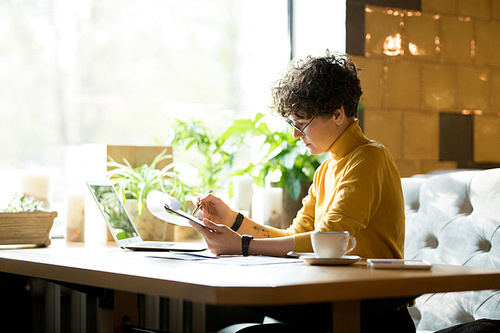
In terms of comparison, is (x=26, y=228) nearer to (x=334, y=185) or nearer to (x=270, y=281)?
(x=334, y=185)

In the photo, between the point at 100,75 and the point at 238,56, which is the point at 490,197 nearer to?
the point at 238,56

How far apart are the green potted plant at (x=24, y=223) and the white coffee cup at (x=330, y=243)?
107cm

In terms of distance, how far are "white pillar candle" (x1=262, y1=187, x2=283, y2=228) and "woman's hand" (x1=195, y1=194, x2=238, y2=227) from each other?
59 cm

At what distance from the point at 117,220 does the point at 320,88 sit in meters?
0.80

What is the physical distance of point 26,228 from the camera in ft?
6.01

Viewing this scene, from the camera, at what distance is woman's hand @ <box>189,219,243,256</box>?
1465 mm

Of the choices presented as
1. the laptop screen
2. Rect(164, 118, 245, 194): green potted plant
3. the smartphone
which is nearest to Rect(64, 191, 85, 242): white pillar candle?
the laptop screen

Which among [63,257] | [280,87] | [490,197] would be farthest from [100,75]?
[490,197]

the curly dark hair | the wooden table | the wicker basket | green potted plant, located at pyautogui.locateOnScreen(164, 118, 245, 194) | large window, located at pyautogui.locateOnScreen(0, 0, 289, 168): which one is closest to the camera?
the wooden table

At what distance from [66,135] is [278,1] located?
1.38m

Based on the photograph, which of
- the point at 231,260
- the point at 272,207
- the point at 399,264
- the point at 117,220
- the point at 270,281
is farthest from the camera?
the point at 272,207

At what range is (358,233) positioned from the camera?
4.99 feet

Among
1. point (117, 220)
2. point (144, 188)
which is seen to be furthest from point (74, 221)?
point (117, 220)

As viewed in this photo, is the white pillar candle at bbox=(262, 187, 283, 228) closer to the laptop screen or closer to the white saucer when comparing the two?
the laptop screen
